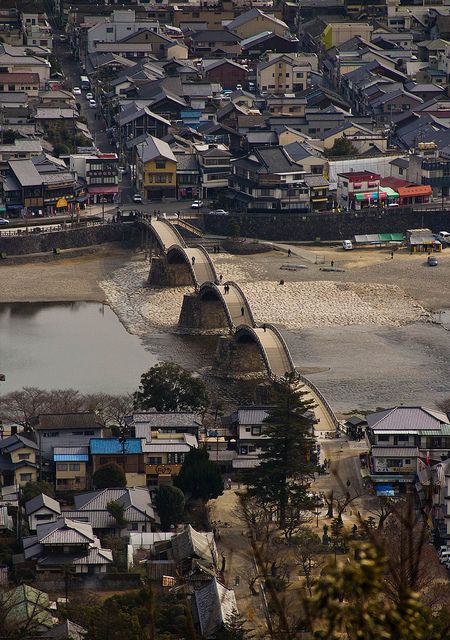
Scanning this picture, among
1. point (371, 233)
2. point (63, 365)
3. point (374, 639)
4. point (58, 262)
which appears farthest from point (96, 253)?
point (374, 639)

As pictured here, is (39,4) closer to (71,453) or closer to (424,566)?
(71,453)

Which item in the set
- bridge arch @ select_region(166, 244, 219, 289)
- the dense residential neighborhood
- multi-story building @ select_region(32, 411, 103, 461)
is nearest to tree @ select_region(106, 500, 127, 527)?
the dense residential neighborhood

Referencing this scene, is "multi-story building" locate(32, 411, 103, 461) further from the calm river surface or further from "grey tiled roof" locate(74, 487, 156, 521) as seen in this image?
the calm river surface

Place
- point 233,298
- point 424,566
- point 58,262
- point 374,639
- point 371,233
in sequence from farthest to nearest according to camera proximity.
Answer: point 371,233, point 58,262, point 233,298, point 424,566, point 374,639

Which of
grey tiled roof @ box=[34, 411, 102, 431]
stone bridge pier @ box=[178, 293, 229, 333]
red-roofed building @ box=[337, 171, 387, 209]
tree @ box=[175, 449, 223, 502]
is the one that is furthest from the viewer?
red-roofed building @ box=[337, 171, 387, 209]

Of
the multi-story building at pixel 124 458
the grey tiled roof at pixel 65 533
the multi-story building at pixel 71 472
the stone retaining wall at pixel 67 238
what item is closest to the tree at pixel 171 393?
the multi-story building at pixel 124 458

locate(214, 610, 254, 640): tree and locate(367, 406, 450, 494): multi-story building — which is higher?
locate(214, 610, 254, 640): tree
